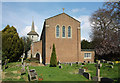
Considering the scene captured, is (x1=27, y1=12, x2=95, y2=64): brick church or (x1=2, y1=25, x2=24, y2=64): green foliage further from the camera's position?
(x1=27, y1=12, x2=95, y2=64): brick church

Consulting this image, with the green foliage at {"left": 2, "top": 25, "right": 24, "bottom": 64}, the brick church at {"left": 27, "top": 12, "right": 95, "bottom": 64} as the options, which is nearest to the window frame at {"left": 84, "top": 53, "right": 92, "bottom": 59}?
the brick church at {"left": 27, "top": 12, "right": 95, "bottom": 64}

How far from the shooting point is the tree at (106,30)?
25.7 meters

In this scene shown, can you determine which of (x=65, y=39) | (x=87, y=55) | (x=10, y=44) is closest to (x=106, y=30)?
(x=87, y=55)

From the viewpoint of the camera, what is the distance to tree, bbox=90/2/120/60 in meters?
25.7

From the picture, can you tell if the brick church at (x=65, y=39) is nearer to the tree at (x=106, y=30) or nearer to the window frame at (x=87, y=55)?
the window frame at (x=87, y=55)

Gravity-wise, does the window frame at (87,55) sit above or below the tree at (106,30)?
below

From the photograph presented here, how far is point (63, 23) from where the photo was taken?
27469 mm

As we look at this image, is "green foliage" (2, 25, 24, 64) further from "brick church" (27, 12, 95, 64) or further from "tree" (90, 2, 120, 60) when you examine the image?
"tree" (90, 2, 120, 60)

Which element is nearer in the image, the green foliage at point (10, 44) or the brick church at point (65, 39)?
the green foliage at point (10, 44)

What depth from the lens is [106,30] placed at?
29453 mm

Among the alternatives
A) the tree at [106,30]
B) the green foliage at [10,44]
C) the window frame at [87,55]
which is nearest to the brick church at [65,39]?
the window frame at [87,55]

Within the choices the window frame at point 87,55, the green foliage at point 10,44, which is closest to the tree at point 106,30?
the window frame at point 87,55

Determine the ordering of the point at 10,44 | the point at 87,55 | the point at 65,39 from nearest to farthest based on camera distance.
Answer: the point at 10,44 → the point at 65,39 → the point at 87,55

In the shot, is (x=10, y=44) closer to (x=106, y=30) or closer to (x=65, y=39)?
(x=65, y=39)
